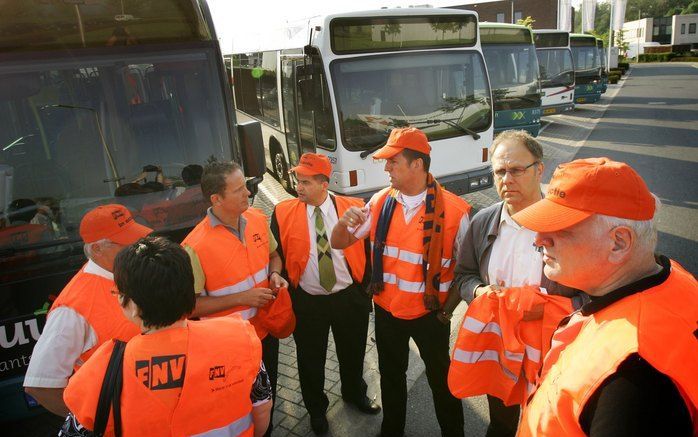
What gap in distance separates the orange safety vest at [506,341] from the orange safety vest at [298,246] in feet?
3.93

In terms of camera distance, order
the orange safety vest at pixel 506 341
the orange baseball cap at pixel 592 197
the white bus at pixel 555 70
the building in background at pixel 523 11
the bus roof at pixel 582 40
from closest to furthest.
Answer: the orange baseball cap at pixel 592 197 → the orange safety vest at pixel 506 341 → the white bus at pixel 555 70 → the bus roof at pixel 582 40 → the building in background at pixel 523 11

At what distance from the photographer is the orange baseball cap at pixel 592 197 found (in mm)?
1513

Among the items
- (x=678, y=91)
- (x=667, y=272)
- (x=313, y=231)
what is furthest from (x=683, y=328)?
(x=678, y=91)

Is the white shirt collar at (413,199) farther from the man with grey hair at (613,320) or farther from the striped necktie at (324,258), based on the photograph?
the man with grey hair at (613,320)

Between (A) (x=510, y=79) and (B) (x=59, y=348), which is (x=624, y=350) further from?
(A) (x=510, y=79)

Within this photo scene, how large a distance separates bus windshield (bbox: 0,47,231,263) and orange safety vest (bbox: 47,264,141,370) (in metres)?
1.43

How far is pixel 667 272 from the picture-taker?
1466mm

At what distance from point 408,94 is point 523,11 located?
60773 millimetres

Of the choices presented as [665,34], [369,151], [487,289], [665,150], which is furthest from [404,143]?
[665,34]

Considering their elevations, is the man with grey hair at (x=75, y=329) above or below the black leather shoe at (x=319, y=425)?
above

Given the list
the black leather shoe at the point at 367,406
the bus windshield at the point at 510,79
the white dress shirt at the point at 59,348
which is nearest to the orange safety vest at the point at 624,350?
the white dress shirt at the point at 59,348

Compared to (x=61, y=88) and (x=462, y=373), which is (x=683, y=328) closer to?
(x=462, y=373)

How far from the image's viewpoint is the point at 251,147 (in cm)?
440

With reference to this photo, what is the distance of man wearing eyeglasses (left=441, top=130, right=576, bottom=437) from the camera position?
8.48 ft
